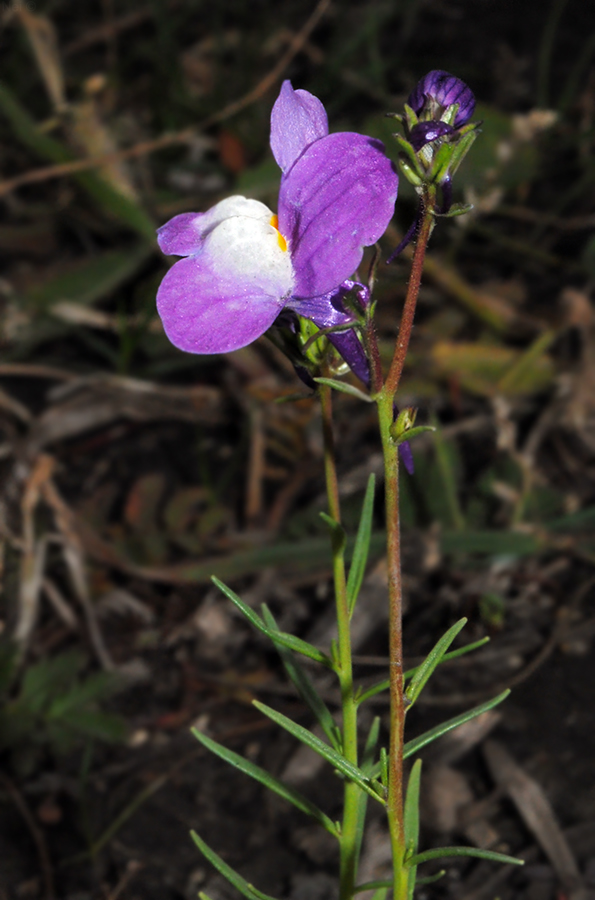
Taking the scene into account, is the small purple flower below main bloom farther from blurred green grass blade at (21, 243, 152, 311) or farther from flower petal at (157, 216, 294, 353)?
blurred green grass blade at (21, 243, 152, 311)

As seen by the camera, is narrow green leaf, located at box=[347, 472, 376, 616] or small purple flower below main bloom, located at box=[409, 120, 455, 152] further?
narrow green leaf, located at box=[347, 472, 376, 616]

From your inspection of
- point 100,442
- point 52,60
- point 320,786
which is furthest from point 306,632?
point 52,60

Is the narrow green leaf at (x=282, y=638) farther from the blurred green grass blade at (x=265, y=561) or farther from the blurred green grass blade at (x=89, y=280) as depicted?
the blurred green grass blade at (x=89, y=280)

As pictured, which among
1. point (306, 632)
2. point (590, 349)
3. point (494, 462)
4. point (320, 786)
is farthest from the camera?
point (590, 349)

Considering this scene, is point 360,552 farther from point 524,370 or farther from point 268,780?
point 524,370

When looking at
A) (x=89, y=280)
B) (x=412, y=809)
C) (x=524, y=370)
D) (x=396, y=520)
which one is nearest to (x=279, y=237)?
(x=396, y=520)

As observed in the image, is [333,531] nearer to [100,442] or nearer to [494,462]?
[494,462]

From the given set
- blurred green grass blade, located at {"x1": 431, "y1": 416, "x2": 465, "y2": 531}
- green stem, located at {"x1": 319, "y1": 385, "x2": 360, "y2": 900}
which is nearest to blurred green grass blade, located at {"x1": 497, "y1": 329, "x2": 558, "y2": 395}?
blurred green grass blade, located at {"x1": 431, "y1": 416, "x2": 465, "y2": 531}
